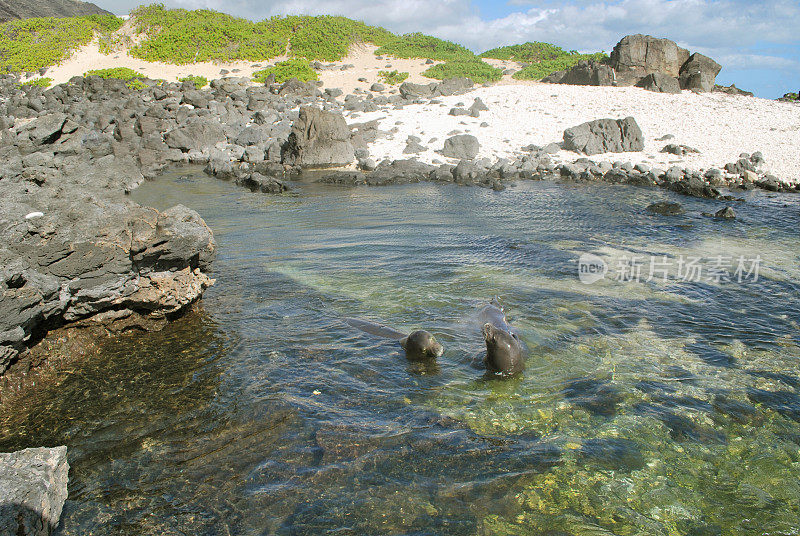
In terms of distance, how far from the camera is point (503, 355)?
5809mm

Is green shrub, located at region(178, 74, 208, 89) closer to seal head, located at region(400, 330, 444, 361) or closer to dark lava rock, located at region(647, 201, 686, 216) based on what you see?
dark lava rock, located at region(647, 201, 686, 216)

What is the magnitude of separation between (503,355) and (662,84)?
27.0 meters

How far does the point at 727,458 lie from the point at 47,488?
529 centimetres

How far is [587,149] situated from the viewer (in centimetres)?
2111

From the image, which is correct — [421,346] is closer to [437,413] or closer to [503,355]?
[503,355]

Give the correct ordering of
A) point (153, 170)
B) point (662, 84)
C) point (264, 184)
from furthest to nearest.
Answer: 1. point (662, 84)
2. point (153, 170)
3. point (264, 184)

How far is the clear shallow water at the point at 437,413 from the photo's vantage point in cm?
396

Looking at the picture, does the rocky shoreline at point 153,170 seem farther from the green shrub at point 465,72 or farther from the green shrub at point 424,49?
the green shrub at point 424,49

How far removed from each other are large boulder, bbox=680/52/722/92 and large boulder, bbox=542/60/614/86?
3.88m

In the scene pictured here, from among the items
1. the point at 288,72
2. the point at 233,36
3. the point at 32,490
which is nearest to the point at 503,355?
the point at 32,490

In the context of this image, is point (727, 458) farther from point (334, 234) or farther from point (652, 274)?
point (334, 234)

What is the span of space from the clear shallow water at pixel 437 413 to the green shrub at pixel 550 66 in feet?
A: 90.8

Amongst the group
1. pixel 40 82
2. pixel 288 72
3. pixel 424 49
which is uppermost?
pixel 424 49

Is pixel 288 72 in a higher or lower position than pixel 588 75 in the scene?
lower
